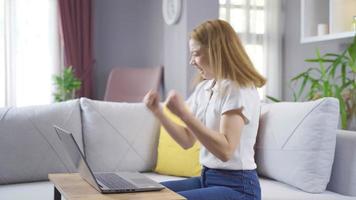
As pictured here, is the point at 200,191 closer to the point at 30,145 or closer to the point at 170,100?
the point at 170,100

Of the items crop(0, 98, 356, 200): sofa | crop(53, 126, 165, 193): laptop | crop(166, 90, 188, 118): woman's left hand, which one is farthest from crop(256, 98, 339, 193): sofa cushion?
crop(166, 90, 188, 118): woman's left hand

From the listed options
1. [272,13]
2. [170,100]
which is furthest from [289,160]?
[272,13]

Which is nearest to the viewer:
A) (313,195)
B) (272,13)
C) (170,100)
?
(170,100)

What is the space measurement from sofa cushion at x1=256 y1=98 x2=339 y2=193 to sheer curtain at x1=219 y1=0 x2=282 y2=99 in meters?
2.84

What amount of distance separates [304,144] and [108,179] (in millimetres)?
1002

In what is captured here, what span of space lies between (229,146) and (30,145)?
4.26 feet

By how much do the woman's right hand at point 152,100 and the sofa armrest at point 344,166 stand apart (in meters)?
1.12

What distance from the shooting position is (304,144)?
7.06 ft

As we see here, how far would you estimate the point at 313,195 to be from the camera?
208cm

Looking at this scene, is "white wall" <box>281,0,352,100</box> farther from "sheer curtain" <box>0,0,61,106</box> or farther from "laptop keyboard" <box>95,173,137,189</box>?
"laptop keyboard" <box>95,173,137,189</box>

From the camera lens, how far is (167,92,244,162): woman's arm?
4.45 ft

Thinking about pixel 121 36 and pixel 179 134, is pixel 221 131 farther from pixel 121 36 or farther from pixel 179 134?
pixel 121 36

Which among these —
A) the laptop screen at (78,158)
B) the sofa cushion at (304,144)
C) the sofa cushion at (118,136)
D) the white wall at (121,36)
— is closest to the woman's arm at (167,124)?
the laptop screen at (78,158)

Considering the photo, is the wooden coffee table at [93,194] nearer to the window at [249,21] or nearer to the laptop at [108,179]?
the laptop at [108,179]
